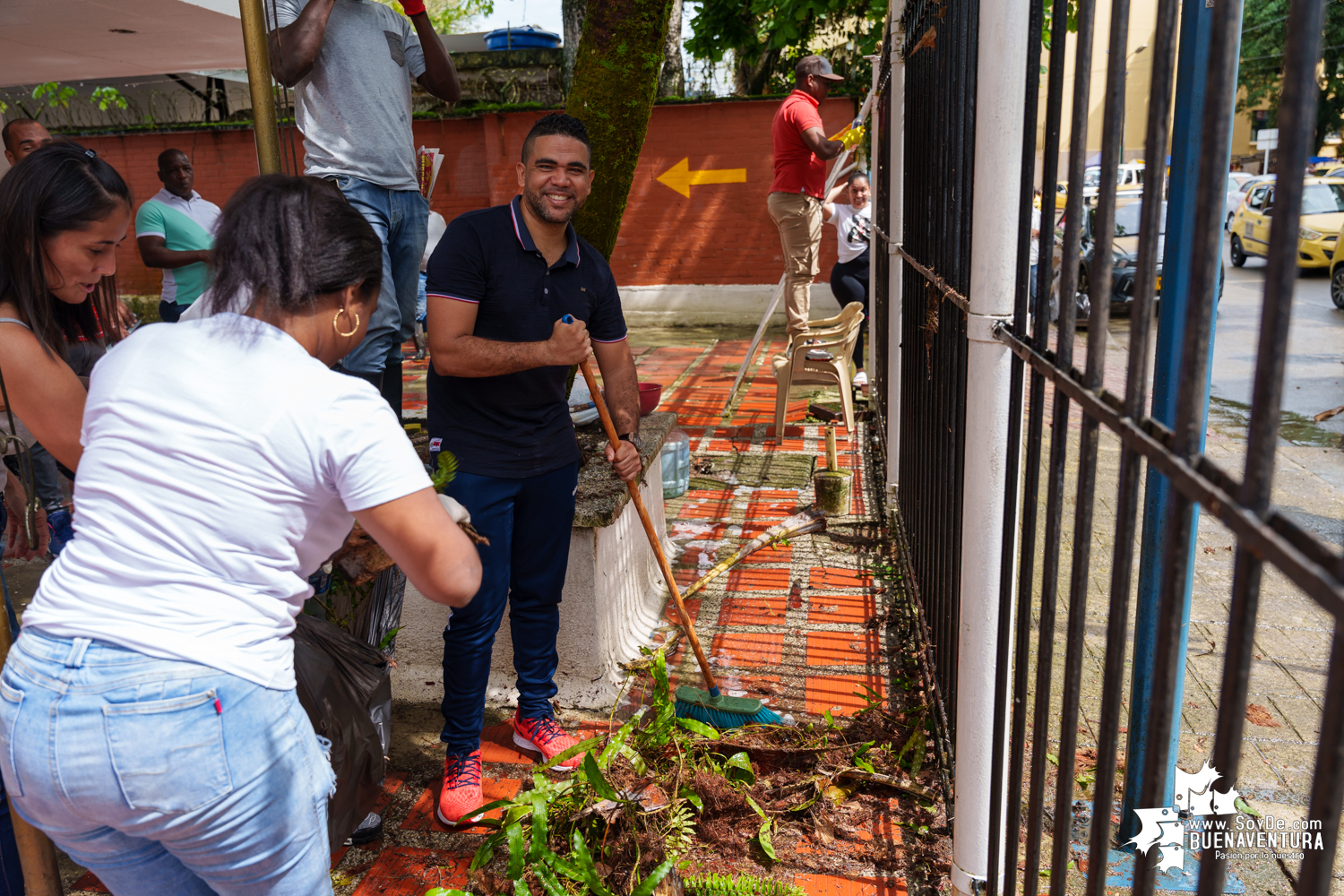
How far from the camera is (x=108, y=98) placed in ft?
42.1

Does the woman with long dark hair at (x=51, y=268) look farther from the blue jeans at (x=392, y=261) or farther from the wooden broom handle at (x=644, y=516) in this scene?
the wooden broom handle at (x=644, y=516)

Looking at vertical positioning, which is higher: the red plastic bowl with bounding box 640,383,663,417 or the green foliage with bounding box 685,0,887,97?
the green foliage with bounding box 685,0,887,97

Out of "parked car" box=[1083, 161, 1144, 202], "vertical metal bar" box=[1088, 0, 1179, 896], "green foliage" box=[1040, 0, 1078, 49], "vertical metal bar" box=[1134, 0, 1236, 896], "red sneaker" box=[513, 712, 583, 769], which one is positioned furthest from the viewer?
"red sneaker" box=[513, 712, 583, 769]

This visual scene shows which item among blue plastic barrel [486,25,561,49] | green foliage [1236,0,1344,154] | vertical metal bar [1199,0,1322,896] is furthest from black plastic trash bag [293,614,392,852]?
green foliage [1236,0,1344,154]

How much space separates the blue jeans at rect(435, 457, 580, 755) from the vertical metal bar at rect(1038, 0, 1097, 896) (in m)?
1.74

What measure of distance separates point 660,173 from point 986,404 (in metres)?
11.6

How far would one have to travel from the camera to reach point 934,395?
3.25 m

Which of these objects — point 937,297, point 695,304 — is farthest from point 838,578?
point 695,304

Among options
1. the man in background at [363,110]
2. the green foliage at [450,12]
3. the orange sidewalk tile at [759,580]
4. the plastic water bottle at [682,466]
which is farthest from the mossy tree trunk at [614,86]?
the green foliage at [450,12]

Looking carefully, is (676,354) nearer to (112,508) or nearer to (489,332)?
(489,332)

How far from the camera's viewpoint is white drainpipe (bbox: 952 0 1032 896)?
1.84 meters

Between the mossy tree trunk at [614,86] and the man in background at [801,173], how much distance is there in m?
3.49

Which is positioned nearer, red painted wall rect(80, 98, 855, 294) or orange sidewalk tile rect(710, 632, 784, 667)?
orange sidewalk tile rect(710, 632, 784, 667)

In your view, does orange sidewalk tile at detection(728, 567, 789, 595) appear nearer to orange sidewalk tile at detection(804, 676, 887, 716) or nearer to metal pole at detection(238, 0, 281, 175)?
orange sidewalk tile at detection(804, 676, 887, 716)
